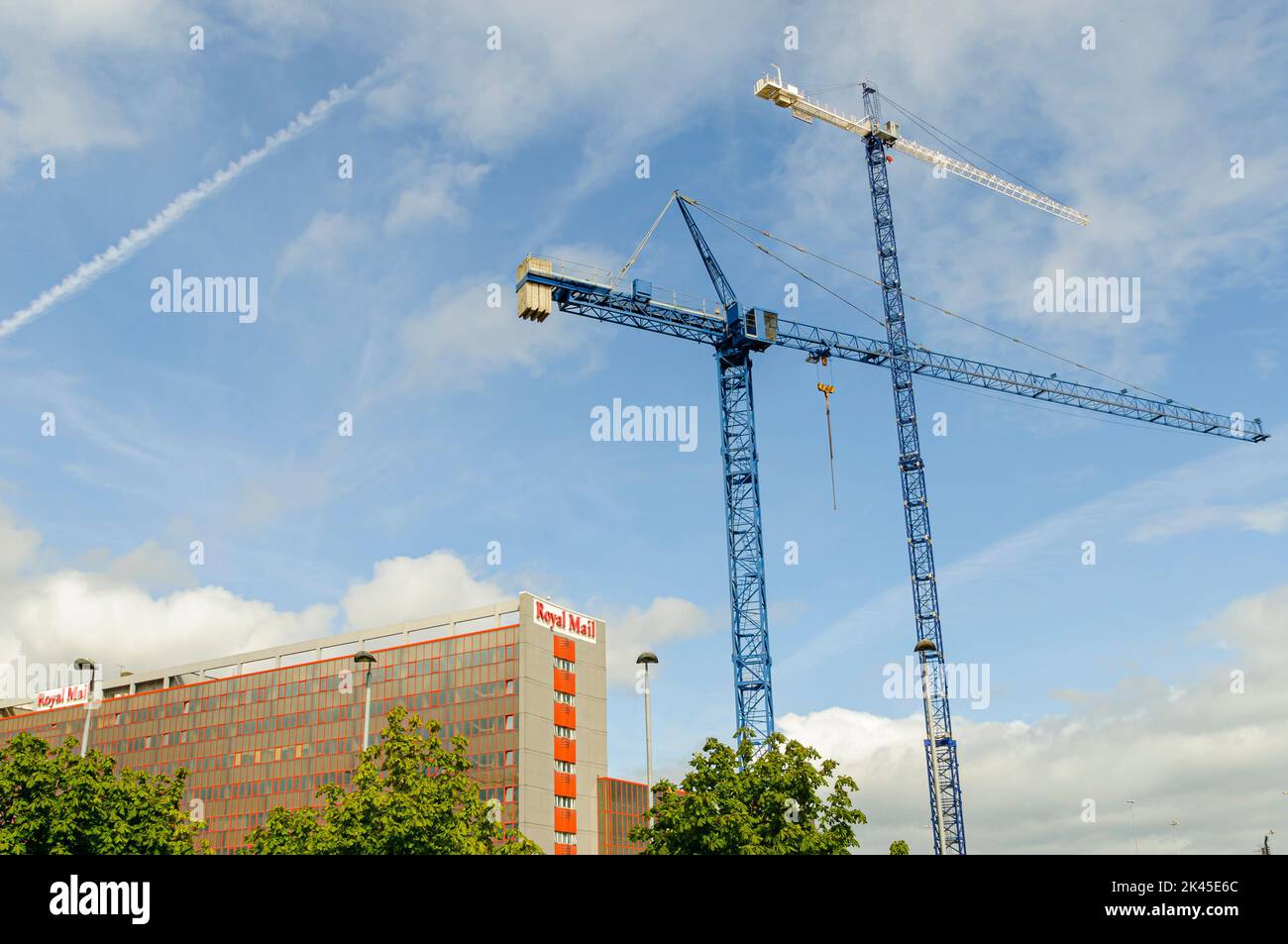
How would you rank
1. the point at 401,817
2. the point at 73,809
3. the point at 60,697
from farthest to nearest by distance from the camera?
1. the point at 60,697
2. the point at 73,809
3. the point at 401,817

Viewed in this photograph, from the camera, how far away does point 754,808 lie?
46969 millimetres

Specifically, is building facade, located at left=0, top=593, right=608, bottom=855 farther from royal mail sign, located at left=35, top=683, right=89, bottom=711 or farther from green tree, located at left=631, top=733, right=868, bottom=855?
green tree, located at left=631, top=733, right=868, bottom=855

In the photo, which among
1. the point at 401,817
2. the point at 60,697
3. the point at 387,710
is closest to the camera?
the point at 401,817

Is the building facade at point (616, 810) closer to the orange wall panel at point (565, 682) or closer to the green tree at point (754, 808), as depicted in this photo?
the orange wall panel at point (565, 682)

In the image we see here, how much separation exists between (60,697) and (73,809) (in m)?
114

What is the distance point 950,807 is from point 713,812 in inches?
2680

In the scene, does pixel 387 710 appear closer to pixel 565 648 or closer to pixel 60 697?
pixel 565 648

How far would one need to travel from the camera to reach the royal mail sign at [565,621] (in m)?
108

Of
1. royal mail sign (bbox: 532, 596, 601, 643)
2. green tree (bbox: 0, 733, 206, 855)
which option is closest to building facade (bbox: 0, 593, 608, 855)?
royal mail sign (bbox: 532, 596, 601, 643)

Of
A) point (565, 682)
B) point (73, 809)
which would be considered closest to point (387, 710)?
point (565, 682)

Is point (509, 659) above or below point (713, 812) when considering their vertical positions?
above

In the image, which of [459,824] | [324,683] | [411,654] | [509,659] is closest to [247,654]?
[324,683]
